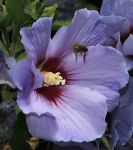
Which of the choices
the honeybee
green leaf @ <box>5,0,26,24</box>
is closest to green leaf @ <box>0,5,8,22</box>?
green leaf @ <box>5,0,26,24</box>

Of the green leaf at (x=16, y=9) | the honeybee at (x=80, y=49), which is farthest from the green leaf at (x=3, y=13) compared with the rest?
the honeybee at (x=80, y=49)

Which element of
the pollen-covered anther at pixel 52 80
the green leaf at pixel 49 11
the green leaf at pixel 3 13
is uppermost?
the green leaf at pixel 3 13

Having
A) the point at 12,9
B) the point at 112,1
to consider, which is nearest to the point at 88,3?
the point at 112,1

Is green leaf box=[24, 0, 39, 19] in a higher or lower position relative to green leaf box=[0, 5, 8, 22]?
lower

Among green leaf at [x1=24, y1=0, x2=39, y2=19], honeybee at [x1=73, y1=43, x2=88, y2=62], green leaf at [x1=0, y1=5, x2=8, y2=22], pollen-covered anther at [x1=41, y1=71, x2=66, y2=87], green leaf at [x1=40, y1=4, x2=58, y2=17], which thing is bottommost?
pollen-covered anther at [x1=41, y1=71, x2=66, y2=87]

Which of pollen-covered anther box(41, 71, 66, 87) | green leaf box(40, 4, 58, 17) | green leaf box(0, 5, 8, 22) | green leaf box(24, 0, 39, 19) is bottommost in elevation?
pollen-covered anther box(41, 71, 66, 87)

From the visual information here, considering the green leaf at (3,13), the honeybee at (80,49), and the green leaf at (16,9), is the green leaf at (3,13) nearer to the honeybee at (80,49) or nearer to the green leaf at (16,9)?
the green leaf at (16,9)

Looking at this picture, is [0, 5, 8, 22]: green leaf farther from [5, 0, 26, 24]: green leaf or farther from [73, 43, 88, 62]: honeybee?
[73, 43, 88, 62]: honeybee

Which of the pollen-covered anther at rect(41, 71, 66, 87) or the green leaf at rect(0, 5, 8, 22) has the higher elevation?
the green leaf at rect(0, 5, 8, 22)
